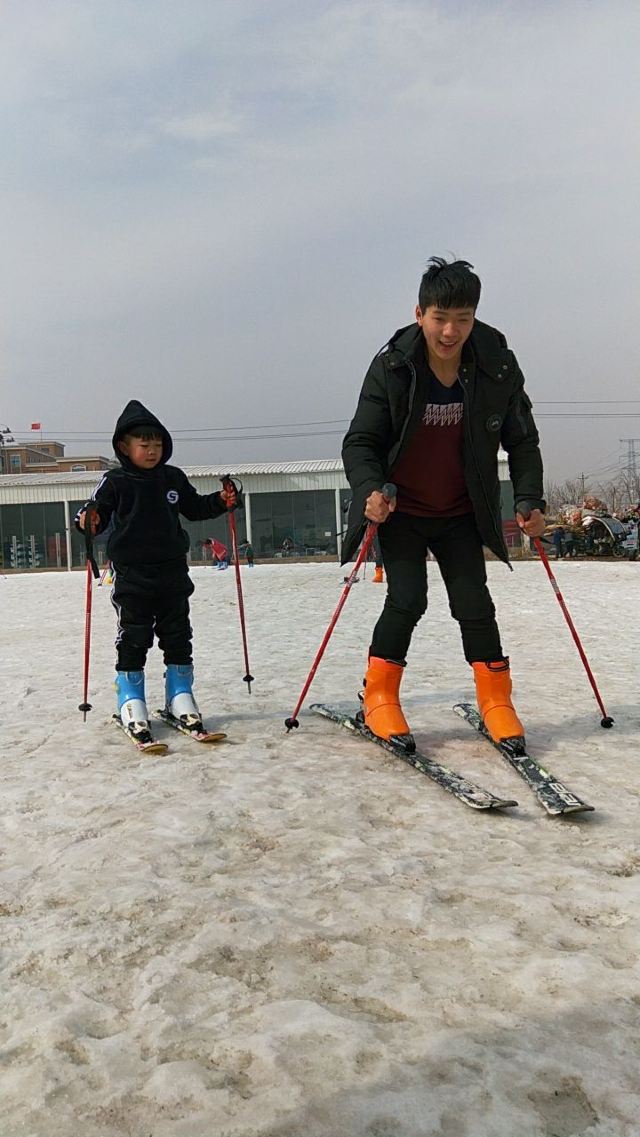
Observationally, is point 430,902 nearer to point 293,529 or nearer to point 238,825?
point 238,825

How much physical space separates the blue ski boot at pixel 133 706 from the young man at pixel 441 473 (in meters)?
1.17

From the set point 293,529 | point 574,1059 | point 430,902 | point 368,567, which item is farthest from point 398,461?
point 293,529

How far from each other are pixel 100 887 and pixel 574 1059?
1481 millimetres

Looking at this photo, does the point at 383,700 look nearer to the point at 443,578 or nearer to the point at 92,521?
the point at 443,578

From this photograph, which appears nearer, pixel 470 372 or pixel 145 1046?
pixel 145 1046

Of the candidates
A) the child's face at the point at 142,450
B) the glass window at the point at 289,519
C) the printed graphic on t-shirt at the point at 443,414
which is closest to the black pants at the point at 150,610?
the child's face at the point at 142,450

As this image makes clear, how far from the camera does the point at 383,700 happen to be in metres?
4.12

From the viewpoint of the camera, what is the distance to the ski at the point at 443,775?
123 inches

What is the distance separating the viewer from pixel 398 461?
4008 mm

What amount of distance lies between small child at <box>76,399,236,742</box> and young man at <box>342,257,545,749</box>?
108 centimetres

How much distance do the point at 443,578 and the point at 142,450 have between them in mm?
1785

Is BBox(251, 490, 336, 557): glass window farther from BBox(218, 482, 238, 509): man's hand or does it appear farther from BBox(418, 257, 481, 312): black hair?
BBox(418, 257, 481, 312): black hair

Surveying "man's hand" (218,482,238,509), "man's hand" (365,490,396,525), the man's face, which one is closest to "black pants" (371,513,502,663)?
"man's hand" (365,490,396,525)

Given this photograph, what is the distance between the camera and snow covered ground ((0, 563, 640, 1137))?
1.57 metres
